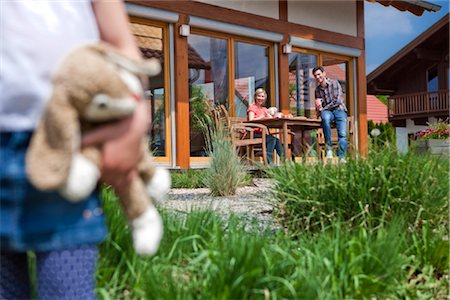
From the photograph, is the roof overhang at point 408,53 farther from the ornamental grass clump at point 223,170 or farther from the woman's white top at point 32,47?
the woman's white top at point 32,47

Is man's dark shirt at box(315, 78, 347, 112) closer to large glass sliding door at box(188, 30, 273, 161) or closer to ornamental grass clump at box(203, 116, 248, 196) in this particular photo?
large glass sliding door at box(188, 30, 273, 161)

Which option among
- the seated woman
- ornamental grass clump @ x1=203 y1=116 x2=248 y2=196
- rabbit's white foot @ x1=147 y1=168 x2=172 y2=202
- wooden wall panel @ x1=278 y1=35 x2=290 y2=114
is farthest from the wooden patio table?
rabbit's white foot @ x1=147 y1=168 x2=172 y2=202

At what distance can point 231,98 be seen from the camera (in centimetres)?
941

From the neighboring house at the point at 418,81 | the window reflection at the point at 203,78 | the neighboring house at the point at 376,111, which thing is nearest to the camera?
the window reflection at the point at 203,78

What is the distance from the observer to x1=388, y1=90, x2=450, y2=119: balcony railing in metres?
22.4

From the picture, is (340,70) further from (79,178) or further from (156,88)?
(79,178)

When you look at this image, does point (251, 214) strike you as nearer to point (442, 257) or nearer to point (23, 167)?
point (442, 257)

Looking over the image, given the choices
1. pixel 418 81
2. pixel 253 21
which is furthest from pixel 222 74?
pixel 418 81

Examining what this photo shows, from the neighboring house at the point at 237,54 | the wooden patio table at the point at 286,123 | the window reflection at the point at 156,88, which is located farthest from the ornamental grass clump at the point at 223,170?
the window reflection at the point at 156,88

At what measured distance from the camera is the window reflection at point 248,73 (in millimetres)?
9570

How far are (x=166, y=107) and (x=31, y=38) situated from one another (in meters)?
7.30

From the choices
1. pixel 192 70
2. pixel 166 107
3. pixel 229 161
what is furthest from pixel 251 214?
pixel 192 70

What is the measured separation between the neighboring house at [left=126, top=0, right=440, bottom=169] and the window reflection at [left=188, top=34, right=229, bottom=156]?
0.02 metres

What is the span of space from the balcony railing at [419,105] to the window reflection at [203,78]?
14986 mm
